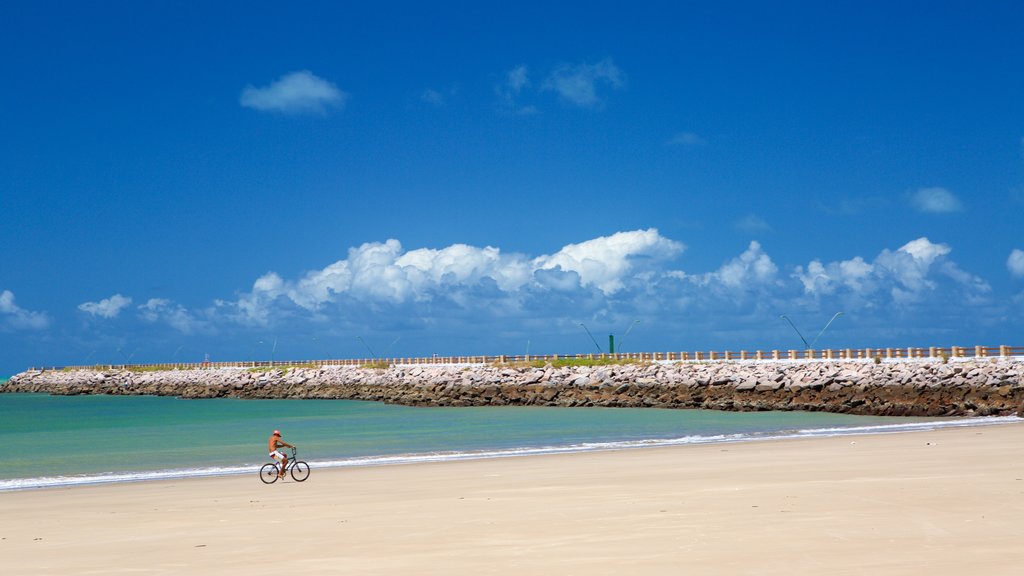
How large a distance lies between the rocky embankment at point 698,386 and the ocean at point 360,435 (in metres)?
3.47

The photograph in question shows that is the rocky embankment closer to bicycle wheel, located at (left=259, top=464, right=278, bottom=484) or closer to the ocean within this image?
the ocean

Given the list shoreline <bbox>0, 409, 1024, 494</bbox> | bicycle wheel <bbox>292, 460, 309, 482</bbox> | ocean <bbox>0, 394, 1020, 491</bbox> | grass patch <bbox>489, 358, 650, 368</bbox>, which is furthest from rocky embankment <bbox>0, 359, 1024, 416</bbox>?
bicycle wheel <bbox>292, 460, 309, 482</bbox>

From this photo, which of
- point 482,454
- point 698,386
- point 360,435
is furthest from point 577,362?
point 482,454

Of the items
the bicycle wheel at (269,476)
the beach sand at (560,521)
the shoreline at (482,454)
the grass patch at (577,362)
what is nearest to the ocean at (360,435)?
the shoreline at (482,454)

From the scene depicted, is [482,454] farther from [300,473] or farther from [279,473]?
[279,473]

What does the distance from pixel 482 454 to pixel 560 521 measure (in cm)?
1836

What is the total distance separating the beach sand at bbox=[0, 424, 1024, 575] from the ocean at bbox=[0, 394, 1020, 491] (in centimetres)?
755

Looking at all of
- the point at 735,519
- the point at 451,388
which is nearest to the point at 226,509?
the point at 735,519

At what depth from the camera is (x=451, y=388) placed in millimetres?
84938

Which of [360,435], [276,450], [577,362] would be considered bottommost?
[360,435]

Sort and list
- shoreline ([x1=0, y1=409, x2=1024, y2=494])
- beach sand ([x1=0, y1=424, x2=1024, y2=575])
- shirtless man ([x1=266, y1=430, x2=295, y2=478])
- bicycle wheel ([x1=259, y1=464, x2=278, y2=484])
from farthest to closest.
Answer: shoreline ([x1=0, y1=409, x2=1024, y2=494]) → bicycle wheel ([x1=259, y1=464, x2=278, y2=484]) → shirtless man ([x1=266, y1=430, x2=295, y2=478]) → beach sand ([x1=0, y1=424, x2=1024, y2=575])

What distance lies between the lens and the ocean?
116ft

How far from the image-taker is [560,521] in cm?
1755

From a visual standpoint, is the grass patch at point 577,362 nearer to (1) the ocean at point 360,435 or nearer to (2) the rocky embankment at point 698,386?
(2) the rocky embankment at point 698,386
